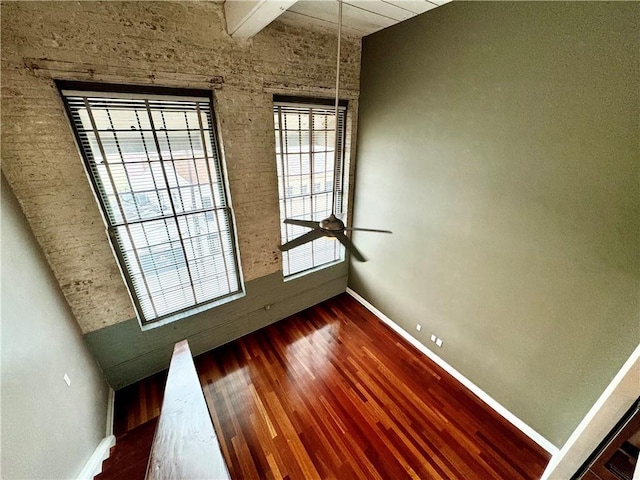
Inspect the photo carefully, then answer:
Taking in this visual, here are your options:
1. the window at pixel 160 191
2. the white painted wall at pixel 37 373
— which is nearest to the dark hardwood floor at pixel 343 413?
the white painted wall at pixel 37 373

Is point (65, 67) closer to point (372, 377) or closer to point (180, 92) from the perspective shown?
point (180, 92)

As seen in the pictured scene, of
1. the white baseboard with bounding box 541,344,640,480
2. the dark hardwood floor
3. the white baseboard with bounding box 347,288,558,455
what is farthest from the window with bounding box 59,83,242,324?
the white baseboard with bounding box 541,344,640,480

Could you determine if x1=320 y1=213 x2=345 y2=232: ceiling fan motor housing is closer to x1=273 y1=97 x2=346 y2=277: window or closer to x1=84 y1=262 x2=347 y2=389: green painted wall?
x1=273 y1=97 x2=346 y2=277: window

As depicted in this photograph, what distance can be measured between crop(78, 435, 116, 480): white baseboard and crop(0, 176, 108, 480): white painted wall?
5 cm

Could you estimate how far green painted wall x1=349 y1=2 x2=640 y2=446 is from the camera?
6.32 ft

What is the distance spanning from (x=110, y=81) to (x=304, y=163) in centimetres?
228

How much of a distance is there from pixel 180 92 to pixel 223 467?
131 inches

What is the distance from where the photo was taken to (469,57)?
8.34 ft

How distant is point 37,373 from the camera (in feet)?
6.18

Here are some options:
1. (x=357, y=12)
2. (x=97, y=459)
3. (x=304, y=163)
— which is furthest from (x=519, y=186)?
(x=97, y=459)

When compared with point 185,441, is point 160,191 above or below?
above

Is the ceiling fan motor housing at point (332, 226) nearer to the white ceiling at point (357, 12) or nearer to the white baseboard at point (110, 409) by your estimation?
the white ceiling at point (357, 12)

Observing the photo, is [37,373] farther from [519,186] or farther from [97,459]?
[519,186]

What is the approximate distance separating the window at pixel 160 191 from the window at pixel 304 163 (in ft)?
2.82
